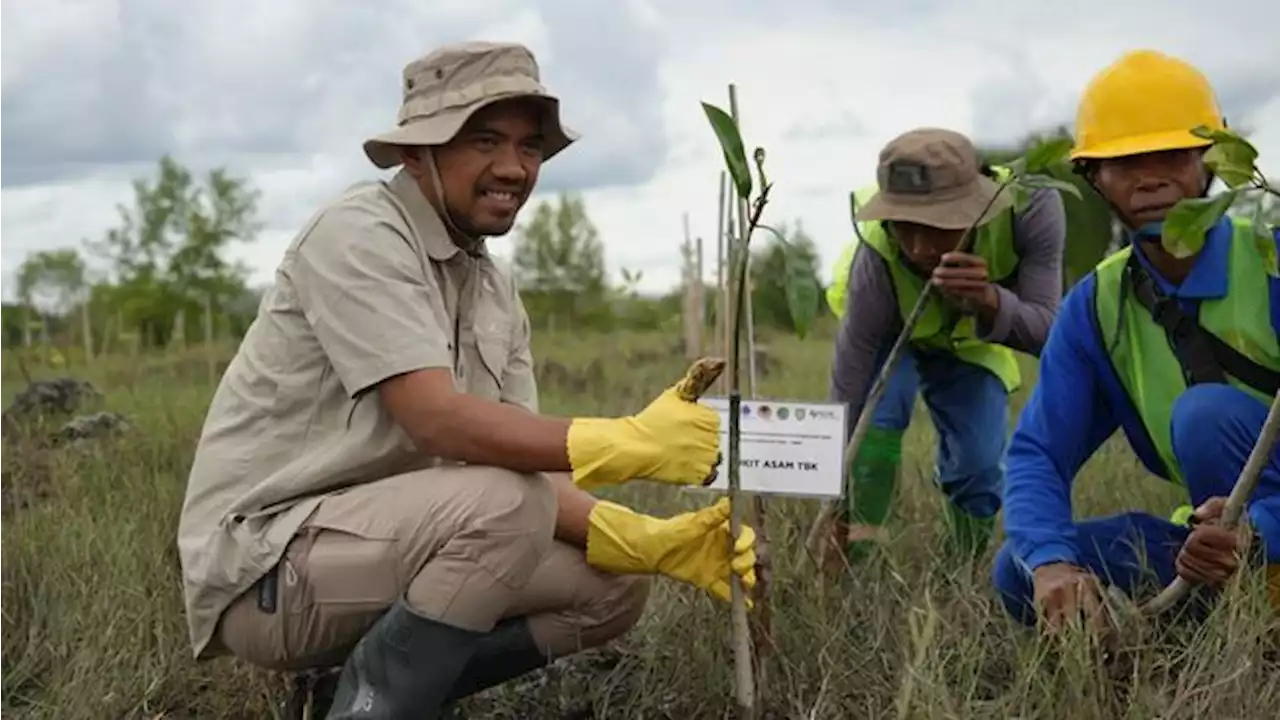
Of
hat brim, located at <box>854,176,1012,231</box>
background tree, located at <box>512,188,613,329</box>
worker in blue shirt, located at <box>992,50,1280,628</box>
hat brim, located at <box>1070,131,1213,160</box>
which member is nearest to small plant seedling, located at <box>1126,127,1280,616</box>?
worker in blue shirt, located at <box>992,50,1280,628</box>

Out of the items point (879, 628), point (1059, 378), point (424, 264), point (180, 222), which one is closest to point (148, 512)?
point (424, 264)

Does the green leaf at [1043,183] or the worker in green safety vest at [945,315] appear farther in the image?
the worker in green safety vest at [945,315]

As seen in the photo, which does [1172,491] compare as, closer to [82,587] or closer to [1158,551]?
[1158,551]

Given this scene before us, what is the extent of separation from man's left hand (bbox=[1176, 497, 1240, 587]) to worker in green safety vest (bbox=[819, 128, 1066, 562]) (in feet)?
2.29

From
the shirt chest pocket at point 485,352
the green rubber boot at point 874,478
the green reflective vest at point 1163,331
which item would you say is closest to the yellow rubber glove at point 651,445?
the shirt chest pocket at point 485,352

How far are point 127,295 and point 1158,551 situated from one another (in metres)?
18.9

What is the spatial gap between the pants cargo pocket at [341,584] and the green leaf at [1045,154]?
1.27 m

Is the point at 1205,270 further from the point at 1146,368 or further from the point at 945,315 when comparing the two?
the point at 945,315

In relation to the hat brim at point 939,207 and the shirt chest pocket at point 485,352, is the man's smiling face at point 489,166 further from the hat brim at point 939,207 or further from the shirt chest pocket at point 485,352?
the hat brim at point 939,207

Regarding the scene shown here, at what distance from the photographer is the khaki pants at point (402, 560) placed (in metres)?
2.39

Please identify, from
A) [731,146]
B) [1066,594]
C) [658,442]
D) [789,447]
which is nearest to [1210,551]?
[1066,594]

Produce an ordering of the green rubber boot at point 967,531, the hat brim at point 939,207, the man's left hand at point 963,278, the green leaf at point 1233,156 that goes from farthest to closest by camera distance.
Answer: the green rubber boot at point 967,531 < the hat brim at point 939,207 < the man's left hand at point 963,278 < the green leaf at point 1233,156

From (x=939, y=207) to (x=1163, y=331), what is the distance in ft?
2.22

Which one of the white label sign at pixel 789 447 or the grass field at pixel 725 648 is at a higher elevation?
the white label sign at pixel 789 447
